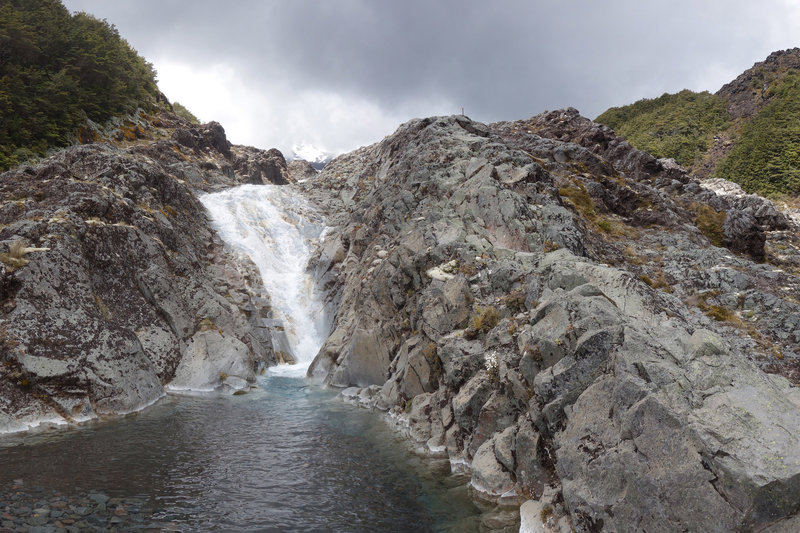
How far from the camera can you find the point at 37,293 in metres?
19.7

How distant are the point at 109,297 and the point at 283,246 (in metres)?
26.4

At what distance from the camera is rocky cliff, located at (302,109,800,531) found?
8289 mm

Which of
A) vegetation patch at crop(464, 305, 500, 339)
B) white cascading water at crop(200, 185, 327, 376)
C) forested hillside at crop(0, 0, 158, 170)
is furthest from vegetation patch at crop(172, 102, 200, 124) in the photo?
vegetation patch at crop(464, 305, 500, 339)

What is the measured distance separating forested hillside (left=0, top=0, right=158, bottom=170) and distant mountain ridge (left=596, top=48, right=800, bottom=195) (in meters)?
94.9

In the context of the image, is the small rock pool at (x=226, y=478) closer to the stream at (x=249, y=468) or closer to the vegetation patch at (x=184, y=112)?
the stream at (x=249, y=468)

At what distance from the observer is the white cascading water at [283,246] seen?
3825cm

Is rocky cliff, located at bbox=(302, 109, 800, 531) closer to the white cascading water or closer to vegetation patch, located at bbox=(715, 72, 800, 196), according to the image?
the white cascading water

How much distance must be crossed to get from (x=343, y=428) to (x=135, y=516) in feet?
33.8

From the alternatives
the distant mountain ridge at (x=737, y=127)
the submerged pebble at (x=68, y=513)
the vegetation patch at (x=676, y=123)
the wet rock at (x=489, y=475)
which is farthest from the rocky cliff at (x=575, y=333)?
the vegetation patch at (x=676, y=123)

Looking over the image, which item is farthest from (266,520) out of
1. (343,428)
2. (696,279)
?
(696,279)

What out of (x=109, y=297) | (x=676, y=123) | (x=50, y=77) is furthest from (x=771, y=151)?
(x=50, y=77)

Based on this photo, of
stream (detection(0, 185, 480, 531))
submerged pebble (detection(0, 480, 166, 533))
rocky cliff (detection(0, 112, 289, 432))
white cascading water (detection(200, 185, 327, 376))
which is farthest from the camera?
white cascading water (detection(200, 185, 327, 376))

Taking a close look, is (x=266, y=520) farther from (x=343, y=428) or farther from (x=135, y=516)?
(x=343, y=428)

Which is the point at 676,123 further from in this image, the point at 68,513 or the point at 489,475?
the point at 68,513
